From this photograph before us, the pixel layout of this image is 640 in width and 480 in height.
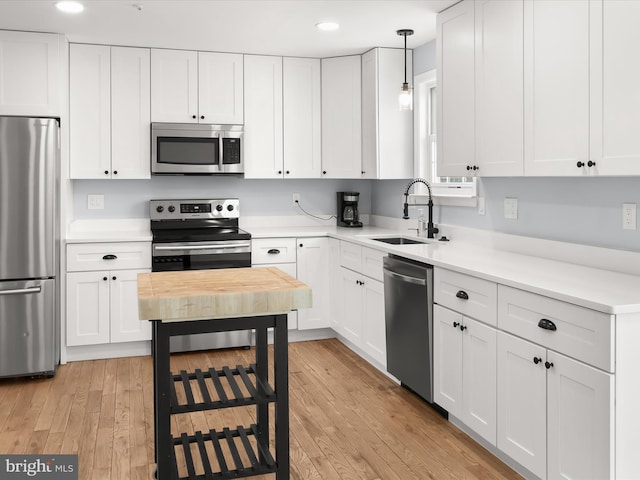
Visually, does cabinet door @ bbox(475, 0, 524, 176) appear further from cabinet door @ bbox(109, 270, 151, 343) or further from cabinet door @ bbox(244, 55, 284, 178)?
cabinet door @ bbox(109, 270, 151, 343)

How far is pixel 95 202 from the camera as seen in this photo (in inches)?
197

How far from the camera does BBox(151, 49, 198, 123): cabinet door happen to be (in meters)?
4.80

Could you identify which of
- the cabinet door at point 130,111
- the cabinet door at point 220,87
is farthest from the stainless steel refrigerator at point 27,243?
the cabinet door at point 220,87

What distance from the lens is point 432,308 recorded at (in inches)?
131

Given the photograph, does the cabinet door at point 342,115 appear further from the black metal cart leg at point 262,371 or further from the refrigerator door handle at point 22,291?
the black metal cart leg at point 262,371

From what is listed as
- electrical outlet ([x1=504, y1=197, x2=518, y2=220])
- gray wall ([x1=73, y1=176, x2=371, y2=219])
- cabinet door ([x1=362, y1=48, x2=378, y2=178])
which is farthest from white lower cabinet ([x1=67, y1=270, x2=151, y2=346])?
electrical outlet ([x1=504, y1=197, x2=518, y2=220])

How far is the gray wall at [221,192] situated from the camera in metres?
5.01

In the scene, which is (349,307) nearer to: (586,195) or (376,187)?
(376,187)

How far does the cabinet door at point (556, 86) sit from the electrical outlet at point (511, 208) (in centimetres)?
64

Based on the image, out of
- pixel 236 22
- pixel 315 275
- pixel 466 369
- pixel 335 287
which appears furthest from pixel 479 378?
pixel 236 22

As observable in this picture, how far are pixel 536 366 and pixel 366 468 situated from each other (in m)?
0.90

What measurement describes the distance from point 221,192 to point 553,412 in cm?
356

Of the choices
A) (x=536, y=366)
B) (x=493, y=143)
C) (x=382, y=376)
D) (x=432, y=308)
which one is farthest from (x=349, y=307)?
(x=536, y=366)

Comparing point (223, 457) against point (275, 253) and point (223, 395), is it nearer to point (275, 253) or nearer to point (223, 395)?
point (223, 395)
